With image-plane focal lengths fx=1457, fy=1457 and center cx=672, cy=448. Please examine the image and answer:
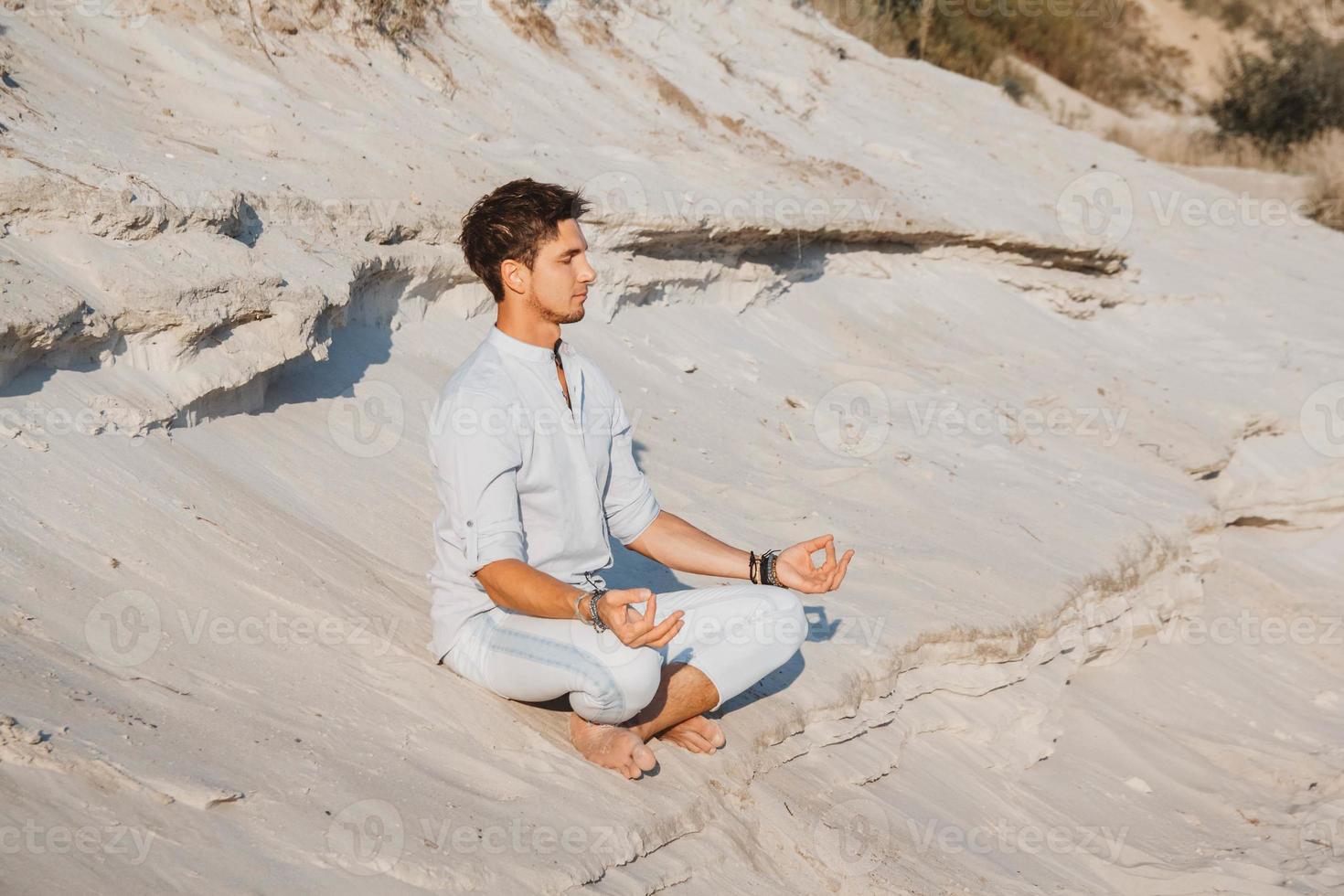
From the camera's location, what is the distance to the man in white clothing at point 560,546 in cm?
324

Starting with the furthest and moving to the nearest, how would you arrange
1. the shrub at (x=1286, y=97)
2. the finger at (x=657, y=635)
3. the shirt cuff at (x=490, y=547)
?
the shrub at (x=1286, y=97)
the shirt cuff at (x=490, y=547)
the finger at (x=657, y=635)

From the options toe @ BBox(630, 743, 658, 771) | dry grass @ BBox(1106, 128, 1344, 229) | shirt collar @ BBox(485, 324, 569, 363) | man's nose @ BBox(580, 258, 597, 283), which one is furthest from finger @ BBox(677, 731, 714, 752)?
dry grass @ BBox(1106, 128, 1344, 229)

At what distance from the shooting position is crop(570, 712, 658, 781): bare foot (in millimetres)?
3256

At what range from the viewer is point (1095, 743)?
5.32 m

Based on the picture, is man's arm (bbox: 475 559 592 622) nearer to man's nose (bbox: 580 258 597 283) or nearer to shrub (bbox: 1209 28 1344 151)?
man's nose (bbox: 580 258 597 283)

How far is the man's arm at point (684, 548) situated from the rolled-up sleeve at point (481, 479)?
542 millimetres

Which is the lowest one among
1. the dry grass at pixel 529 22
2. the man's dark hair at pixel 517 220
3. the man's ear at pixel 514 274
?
Result: the man's ear at pixel 514 274

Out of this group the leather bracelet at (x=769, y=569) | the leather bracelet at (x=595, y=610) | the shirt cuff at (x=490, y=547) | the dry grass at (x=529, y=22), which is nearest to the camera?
the leather bracelet at (x=595, y=610)

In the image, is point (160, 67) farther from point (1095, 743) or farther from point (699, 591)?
point (1095, 743)

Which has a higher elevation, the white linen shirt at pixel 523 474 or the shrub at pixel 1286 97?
the shrub at pixel 1286 97

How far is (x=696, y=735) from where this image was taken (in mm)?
3545

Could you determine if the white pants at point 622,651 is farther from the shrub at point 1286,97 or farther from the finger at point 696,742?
the shrub at point 1286,97

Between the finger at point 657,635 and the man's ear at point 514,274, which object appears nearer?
the finger at point 657,635

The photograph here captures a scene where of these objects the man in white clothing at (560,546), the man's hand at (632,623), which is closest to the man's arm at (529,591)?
the man in white clothing at (560,546)
